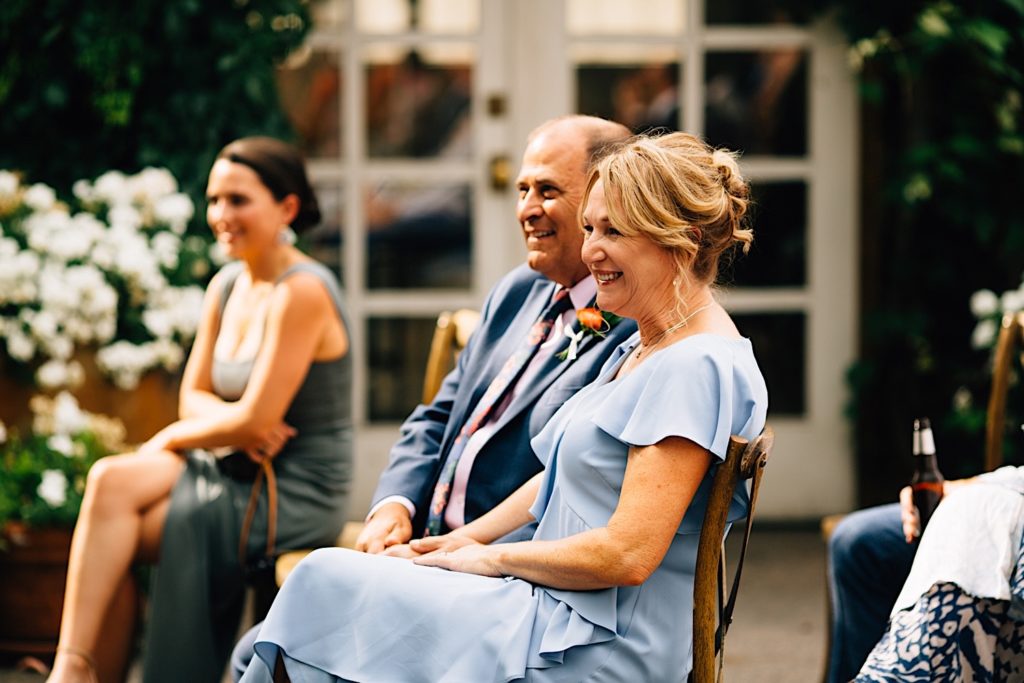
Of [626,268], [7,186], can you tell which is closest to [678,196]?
[626,268]

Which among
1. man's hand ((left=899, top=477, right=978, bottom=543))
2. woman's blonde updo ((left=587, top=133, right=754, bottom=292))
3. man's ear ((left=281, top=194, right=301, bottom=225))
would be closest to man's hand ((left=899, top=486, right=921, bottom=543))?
man's hand ((left=899, top=477, right=978, bottom=543))

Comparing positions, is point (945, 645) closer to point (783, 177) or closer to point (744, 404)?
point (744, 404)

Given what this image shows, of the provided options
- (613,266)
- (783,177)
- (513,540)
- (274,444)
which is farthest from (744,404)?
(783,177)

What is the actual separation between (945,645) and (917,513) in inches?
21.5

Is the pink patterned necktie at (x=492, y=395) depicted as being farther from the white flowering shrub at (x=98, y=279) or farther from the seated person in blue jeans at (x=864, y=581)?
the white flowering shrub at (x=98, y=279)

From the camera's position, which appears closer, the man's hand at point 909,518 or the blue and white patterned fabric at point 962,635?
the blue and white patterned fabric at point 962,635

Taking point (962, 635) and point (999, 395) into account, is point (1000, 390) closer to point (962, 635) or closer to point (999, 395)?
point (999, 395)

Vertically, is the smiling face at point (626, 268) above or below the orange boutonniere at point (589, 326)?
above

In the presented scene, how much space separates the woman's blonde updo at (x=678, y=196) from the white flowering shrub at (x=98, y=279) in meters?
2.77

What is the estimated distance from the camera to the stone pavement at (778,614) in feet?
13.4

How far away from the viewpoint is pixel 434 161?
584cm

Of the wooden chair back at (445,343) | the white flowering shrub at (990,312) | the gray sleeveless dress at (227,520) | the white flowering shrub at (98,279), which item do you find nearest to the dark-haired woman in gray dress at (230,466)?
the gray sleeveless dress at (227,520)

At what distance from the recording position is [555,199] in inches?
113

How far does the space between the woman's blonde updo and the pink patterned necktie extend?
1.96 feet
